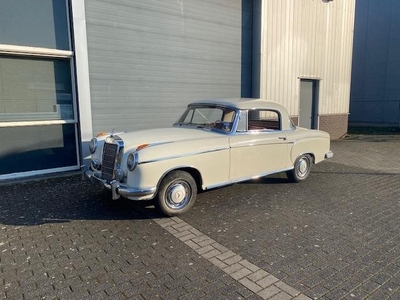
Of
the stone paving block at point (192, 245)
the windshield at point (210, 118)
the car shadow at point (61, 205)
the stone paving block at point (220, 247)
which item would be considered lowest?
the stone paving block at point (220, 247)

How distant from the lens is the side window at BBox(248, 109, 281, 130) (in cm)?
536

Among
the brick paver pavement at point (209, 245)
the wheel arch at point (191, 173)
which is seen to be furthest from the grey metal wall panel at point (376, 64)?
the wheel arch at point (191, 173)

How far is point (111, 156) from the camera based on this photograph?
430 centimetres

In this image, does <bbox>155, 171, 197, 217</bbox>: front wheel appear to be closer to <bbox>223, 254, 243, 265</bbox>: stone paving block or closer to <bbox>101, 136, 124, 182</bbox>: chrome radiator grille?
<bbox>101, 136, 124, 182</bbox>: chrome radiator grille

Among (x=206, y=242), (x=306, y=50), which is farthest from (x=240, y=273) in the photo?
(x=306, y=50)

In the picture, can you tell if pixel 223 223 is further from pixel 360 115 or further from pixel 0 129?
A: pixel 360 115

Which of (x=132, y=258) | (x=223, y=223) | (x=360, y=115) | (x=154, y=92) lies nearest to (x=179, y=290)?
(x=132, y=258)

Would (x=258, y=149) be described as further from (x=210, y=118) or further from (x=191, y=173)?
(x=191, y=173)

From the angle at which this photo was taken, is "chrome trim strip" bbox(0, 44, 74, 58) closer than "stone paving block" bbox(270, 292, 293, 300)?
No

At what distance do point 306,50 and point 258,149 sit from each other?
7298 millimetres

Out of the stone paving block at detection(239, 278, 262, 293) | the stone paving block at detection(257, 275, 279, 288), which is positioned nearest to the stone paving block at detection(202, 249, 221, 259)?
the stone paving block at detection(239, 278, 262, 293)

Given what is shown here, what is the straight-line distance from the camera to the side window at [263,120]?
5.36 metres

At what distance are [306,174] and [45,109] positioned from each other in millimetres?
5877

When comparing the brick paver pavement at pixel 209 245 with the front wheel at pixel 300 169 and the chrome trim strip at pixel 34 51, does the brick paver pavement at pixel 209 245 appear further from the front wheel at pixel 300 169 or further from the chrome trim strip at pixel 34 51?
the chrome trim strip at pixel 34 51
